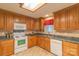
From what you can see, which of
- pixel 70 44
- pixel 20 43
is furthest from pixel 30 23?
pixel 70 44

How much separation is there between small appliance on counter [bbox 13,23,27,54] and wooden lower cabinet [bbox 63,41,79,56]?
2060mm

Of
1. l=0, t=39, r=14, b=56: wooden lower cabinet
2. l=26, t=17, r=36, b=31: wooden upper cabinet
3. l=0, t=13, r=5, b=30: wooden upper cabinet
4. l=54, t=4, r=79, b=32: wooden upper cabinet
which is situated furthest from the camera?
l=26, t=17, r=36, b=31: wooden upper cabinet

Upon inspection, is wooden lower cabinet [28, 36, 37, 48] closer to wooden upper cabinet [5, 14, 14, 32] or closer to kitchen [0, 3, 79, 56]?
kitchen [0, 3, 79, 56]

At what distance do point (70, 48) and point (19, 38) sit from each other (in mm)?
2305

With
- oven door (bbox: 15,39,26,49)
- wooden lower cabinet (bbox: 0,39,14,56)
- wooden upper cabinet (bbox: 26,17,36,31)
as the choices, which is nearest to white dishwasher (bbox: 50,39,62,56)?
oven door (bbox: 15,39,26,49)

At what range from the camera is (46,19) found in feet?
16.0

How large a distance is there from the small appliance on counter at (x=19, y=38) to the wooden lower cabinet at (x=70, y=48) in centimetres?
206

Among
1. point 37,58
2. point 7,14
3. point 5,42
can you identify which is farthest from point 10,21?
point 37,58

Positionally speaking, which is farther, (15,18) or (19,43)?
(15,18)

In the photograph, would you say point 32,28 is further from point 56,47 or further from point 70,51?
point 70,51

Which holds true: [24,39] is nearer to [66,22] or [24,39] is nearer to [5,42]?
[5,42]

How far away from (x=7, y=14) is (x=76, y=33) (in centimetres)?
310

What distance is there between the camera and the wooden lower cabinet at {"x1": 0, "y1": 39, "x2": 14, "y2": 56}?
2691 mm

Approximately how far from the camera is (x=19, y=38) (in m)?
3.49
